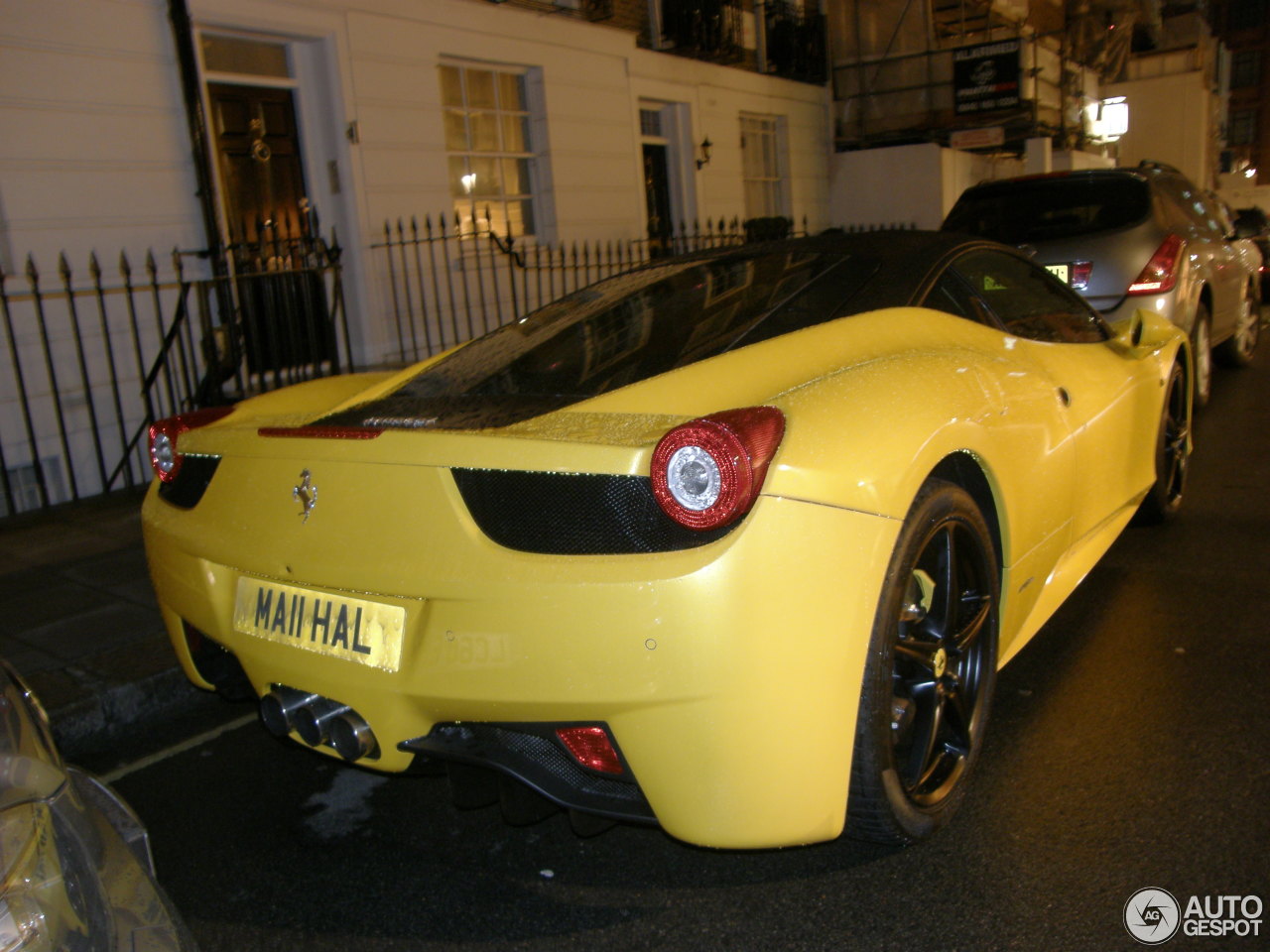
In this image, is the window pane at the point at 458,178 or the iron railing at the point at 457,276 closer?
the iron railing at the point at 457,276

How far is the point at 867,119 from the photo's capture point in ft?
55.7

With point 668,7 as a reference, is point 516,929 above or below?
below

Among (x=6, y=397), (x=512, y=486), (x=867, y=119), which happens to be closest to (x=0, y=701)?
(x=512, y=486)

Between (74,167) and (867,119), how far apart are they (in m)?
12.8

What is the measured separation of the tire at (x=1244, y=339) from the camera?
9148 mm

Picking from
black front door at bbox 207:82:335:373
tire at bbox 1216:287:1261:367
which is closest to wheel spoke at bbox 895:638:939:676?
black front door at bbox 207:82:335:373

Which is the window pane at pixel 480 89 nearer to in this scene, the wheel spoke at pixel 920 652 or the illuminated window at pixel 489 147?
the illuminated window at pixel 489 147

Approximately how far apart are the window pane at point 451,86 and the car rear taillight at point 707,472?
8847 millimetres

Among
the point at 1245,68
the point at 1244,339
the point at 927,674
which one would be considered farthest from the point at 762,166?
the point at 1245,68

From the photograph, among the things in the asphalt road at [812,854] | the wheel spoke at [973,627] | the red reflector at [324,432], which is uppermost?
the red reflector at [324,432]

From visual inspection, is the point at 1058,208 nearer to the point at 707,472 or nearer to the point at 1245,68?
the point at 707,472

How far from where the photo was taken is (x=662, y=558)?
6.54 ft

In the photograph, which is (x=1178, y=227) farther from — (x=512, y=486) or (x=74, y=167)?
(x=74, y=167)

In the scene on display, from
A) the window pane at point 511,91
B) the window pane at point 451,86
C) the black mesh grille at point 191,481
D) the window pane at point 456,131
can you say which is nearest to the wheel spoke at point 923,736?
the black mesh grille at point 191,481
